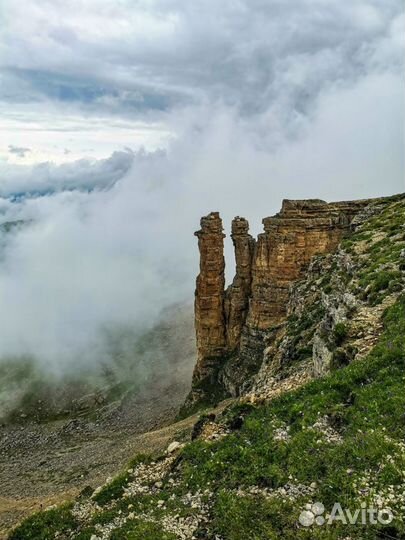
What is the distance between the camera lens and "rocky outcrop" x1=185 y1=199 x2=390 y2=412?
8944 centimetres

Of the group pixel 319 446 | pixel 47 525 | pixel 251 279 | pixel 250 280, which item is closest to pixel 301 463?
pixel 319 446

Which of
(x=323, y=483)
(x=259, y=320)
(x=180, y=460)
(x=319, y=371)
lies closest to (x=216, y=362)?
(x=259, y=320)

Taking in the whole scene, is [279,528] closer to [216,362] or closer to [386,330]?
[386,330]

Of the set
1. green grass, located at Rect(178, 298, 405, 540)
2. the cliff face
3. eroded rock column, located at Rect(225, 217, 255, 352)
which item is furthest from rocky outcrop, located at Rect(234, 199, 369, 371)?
green grass, located at Rect(178, 298, 405, 540)

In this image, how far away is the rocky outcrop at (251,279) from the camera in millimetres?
89438

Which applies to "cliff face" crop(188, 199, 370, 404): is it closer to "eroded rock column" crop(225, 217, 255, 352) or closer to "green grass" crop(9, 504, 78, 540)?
"eroded rock column" crop(225, 217, 255, 352)

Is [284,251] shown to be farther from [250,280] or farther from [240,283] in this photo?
[240,283]

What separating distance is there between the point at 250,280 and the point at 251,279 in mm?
494

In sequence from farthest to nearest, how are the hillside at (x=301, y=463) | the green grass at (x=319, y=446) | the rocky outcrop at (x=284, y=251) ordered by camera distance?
the rocky outcrop at (x=284, y=251) < the green grass at (x=319, y=446) < the hillside at (x=301, y=463)

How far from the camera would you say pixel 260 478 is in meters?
18.3

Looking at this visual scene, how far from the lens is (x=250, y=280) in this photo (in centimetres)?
10256

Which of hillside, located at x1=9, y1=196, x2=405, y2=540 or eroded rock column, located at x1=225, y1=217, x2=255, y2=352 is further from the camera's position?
eroded rock column, located at x1=225, y1=217, x2=255, y2=352

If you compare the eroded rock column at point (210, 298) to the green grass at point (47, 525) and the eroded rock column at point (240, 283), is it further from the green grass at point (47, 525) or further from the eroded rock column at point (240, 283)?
the green grass at point (47, 525)

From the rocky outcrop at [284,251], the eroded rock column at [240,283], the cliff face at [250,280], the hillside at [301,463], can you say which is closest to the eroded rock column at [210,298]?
the cliff face at [250,280]
